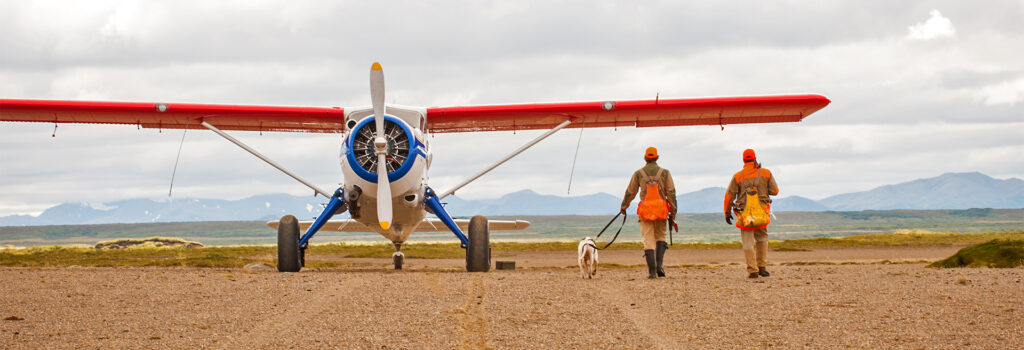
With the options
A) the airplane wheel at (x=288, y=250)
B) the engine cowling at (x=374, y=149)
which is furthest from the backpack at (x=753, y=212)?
the airplane wheel at (x=288, y=250)

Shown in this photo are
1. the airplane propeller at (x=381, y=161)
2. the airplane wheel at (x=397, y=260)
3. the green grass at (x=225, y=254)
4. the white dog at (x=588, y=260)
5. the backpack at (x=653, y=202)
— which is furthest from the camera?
the green grass at (x=225, y=254)

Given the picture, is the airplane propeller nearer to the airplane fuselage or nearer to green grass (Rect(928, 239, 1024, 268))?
the airplane fuselage

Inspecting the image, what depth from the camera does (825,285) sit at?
10414 mm

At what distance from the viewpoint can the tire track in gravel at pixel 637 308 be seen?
6.80 metres

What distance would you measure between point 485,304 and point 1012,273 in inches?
282

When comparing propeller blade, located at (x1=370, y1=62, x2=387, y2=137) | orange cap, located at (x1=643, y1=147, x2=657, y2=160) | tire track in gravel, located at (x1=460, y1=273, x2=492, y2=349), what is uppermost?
propeller blade, located at (x1=370, y1=62, x2=387, y2=137)

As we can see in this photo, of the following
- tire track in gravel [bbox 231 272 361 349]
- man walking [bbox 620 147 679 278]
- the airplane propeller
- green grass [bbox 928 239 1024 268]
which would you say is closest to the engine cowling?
the airplane propeller

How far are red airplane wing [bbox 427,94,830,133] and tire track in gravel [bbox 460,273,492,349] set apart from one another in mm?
7881

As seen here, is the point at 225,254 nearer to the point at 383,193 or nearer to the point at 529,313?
the point at 383,193

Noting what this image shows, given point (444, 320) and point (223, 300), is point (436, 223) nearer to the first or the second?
point (223, 300)

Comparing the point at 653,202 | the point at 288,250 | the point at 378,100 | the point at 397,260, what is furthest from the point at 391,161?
the point at 397,260

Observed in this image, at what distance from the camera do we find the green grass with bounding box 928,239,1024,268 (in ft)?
45.8

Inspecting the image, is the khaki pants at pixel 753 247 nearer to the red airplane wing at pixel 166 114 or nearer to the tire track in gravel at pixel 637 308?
the tire track in gravel at pixel 637 308

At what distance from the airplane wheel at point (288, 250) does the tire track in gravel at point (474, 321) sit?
230 inches
